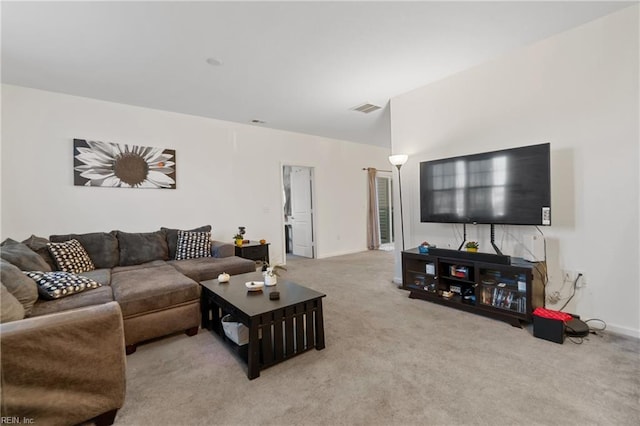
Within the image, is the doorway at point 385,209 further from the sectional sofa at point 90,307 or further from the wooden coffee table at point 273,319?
the wooden coffee table at point 273,319

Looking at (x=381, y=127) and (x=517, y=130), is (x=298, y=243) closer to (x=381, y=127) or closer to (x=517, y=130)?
(x=381, y=127)

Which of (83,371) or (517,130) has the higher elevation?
(517,130)

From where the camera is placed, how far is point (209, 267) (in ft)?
10.5

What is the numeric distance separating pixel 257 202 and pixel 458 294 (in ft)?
11.7

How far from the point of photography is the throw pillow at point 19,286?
1753 mm

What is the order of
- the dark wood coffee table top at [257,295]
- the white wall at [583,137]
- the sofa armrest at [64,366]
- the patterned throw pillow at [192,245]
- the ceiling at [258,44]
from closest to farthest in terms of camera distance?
the sofa armrest at [64,366], the dark wood coffee table top at [257,295], the ceiling at [258,44], the white wall at [583,137], the patterned throw pillow at [192,245]

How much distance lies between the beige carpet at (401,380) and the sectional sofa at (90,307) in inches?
9.1

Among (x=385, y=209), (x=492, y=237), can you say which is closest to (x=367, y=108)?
(x=492, y=237)

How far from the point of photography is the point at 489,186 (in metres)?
2.80

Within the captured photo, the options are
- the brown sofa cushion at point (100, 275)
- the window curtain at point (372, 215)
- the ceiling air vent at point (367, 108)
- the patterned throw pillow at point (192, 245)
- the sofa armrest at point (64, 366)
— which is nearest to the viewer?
the sofa armrest at point (64, 366)

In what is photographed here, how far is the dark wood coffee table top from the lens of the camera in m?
1.98

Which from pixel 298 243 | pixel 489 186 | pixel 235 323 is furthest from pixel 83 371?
pixel 298 243

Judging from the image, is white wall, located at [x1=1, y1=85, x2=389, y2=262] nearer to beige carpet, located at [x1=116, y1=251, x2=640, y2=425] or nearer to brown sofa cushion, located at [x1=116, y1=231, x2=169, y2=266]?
brown sofa cushion, located at [x1=116, y1=231, x2=169, y2=266]

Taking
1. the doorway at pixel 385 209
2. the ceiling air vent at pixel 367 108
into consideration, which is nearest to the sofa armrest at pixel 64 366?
the ceiling air vent at pixel 367 108
